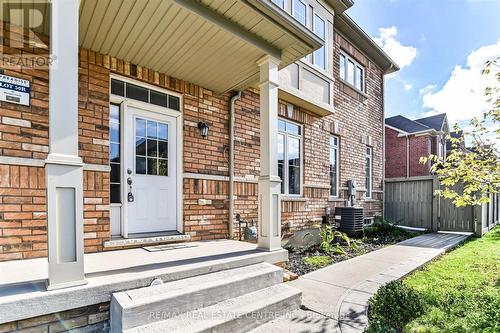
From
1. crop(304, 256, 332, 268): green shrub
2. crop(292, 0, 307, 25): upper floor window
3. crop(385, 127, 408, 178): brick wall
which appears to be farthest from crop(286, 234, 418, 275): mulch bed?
crop(385, 127, 408, 178): brick wall

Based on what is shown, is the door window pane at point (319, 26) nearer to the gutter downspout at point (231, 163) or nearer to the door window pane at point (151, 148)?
the gutter downspout at point (231, 163)

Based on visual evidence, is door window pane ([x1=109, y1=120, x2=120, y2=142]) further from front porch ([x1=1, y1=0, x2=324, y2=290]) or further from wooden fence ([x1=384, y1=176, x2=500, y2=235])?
wooden fence ([x1=384, y1=176, x2=500, y2=235])

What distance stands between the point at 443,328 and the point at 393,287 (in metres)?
0.45

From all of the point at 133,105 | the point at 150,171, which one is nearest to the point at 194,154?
the point at 150,171

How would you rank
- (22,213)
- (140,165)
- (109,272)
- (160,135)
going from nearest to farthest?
(109,272)
(22,213)
(140,165)
(160,135)

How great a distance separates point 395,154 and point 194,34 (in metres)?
14.1

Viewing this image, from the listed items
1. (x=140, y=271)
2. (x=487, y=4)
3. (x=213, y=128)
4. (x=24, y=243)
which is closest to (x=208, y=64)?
(x=213, y=128)

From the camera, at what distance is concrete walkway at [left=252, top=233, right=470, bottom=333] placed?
258 cm

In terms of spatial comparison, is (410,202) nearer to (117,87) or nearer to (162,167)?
(162,167)

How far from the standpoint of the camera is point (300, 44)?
142 inches

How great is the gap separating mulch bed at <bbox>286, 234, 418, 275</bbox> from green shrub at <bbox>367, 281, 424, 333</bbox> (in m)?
1.73

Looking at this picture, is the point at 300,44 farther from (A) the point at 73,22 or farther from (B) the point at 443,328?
(B) the point at 443,328

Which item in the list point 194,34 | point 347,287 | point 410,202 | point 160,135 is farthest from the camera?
point 410,202

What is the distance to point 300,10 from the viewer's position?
6066mm
